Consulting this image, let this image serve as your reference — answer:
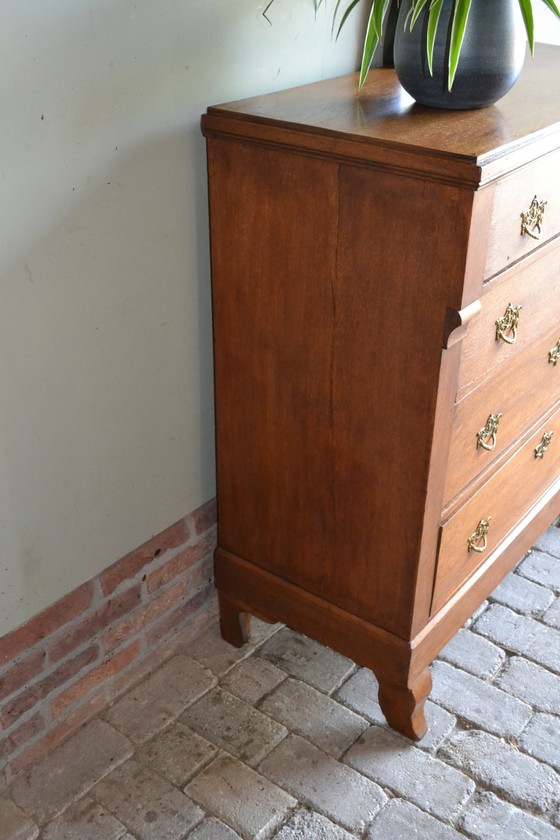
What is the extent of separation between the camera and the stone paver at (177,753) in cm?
197

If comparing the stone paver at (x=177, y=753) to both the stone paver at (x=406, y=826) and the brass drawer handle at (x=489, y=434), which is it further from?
the brass drawer handle at (x=489, y=434)

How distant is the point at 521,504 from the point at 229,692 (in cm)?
88

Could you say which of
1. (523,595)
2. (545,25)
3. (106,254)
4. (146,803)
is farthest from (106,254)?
(545,25)

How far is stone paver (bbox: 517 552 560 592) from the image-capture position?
2.56 metres

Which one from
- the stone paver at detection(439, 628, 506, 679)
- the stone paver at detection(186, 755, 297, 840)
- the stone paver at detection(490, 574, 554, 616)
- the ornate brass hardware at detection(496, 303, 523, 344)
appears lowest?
the stone paver at detection(490, 574, 554, 616)

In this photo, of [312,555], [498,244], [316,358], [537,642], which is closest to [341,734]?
[312,555]

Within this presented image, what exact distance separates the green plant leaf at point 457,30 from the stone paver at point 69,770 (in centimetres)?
157

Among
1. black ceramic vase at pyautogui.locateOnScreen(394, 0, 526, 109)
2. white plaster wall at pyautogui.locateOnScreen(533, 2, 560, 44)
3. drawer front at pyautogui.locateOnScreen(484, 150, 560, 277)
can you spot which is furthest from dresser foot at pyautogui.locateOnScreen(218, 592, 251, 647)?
white plaster wall at pyautogui.locateOnScreen(533, 2, 560, 44)

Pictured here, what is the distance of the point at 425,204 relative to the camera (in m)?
1.53

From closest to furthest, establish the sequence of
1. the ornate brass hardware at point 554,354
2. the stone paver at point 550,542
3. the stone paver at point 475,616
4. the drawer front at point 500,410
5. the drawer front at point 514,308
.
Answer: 1. the drawer front at point 514,308
2. the drawer front at point 500,410
3. the ornate brass hardware at point 554,354
4. the stone paver at point 475,616
5. the stone paver at point 550,542

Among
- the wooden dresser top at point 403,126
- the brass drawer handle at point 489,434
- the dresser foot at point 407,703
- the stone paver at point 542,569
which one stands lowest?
the stone paver at point 542,569

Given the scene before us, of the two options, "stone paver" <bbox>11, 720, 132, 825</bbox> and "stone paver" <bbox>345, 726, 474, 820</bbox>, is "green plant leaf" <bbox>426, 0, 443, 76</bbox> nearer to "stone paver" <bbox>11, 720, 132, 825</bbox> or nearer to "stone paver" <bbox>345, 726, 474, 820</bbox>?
"stone paver" <bbox>345, 726, 474, 820</bbox>

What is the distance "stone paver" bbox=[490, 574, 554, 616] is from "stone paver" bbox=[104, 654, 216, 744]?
846 millimetres

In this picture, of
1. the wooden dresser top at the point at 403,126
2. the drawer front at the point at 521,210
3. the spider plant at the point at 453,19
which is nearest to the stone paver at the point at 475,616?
the drawer front at the point at 521,210
